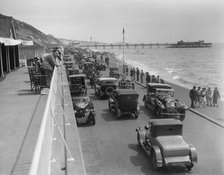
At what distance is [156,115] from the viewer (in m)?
18.5

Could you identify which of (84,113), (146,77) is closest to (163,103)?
(84,113)

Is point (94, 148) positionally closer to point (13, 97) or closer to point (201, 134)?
point (13, 97)

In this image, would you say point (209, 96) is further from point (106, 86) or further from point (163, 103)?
point (106, 86)

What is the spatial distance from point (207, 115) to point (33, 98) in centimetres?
1265

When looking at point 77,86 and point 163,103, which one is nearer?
point 163,103

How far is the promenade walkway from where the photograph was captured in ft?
16.7

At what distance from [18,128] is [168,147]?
5.65m

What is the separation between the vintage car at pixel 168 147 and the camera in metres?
10.1

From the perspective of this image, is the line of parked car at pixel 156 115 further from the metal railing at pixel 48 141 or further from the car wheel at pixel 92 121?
the metal railing at pixel 48 141

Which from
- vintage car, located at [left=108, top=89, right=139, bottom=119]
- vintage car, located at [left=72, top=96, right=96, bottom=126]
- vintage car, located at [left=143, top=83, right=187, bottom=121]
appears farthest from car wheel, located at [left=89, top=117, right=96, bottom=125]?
vintage car, located at [left=143, top=83, right=187, bottom=121]

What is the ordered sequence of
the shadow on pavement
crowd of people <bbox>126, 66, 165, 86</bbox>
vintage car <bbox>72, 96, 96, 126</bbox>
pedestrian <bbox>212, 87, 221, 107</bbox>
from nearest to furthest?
the shadow on pavement, vintage car <bbox>72, 96, 96, 126</bbox>, pedestrian <bbox>212, 87, 221, 107</bbox>, crowd of people <bbox>126, 66, 165, 86</bbox>

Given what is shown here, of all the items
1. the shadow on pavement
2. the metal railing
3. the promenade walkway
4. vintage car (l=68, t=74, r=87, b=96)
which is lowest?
vintage car (l=68, t=74, r=87, b=96)

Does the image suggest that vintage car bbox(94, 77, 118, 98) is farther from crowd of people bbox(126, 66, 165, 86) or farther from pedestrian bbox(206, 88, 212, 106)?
pedestrian bbox(206, 88, 212, 106)

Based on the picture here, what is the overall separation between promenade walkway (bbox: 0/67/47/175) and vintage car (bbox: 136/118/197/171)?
4.62 m
